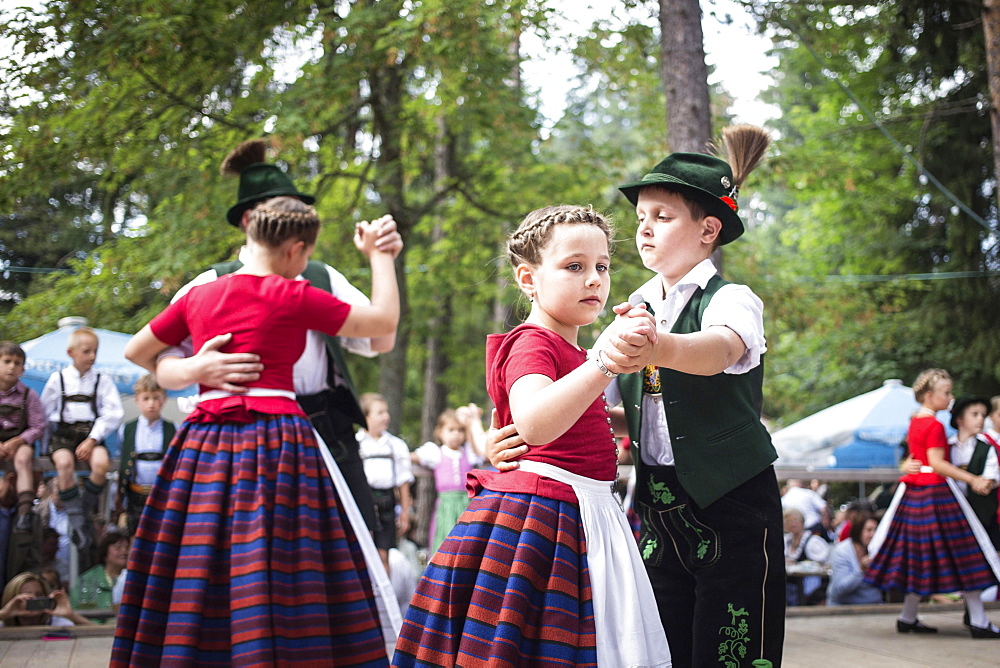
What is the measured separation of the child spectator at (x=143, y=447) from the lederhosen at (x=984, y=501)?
5785 mm

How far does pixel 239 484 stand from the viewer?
287cm

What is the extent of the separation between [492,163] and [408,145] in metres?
1.04

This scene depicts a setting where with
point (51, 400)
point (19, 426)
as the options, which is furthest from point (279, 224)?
point (51, 400)

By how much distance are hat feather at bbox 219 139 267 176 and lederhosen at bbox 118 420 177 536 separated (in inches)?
117

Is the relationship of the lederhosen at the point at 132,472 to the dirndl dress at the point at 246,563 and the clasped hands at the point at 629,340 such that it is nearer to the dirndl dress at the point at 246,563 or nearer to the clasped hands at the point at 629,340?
the dirndl dress at the point at 246,563

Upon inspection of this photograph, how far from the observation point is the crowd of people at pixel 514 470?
2.02 m

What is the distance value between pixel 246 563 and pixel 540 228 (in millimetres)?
1359

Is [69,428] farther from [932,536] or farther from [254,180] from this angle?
[932,536]

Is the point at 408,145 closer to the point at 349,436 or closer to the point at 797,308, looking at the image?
the point at 797,308

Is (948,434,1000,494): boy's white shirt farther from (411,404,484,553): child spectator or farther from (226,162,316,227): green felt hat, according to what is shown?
(226,162,316,227): green felt hat

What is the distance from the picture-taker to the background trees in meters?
7.43

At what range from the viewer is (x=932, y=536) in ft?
20.4

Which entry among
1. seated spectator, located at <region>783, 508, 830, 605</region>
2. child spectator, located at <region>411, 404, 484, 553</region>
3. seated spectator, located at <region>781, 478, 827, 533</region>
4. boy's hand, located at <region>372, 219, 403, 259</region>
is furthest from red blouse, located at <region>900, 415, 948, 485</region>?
boy's hand, located at <region>372, 219, 403, 259</region>

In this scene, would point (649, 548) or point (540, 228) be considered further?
point (649, 548)
